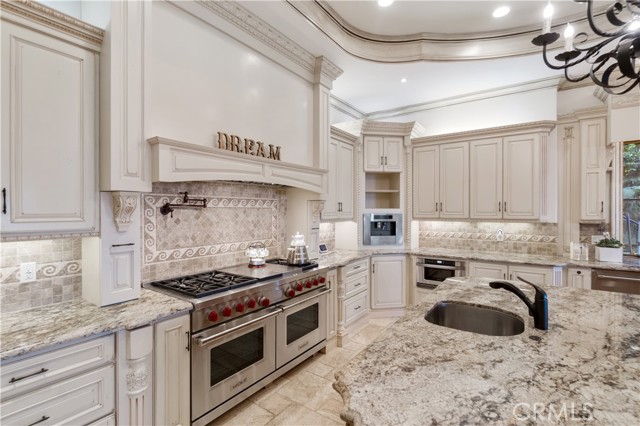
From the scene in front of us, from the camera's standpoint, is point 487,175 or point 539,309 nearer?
point 539,309

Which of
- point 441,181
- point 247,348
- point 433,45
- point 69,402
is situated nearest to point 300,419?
point 247,348

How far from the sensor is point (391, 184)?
15.5ft

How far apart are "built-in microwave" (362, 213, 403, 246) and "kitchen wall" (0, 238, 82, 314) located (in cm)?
332

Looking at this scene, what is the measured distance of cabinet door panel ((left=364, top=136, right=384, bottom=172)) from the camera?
14.5ft

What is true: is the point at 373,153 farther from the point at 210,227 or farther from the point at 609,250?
the point at 609,250

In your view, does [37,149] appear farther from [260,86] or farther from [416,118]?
[416,118]

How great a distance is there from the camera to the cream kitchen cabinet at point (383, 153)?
14.5 feet

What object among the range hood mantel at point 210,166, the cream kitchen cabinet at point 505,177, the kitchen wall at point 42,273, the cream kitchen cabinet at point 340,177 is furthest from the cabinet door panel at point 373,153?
the kitchen wall at point 42,273

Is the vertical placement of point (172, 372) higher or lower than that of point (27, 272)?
lower

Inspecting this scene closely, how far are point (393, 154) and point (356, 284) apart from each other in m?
2.00

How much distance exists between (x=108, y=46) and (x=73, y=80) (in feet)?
0.94

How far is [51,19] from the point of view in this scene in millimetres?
1617

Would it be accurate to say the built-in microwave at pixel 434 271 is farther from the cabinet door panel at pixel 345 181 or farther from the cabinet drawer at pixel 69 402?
the cabinet drawer at pixel 69 402

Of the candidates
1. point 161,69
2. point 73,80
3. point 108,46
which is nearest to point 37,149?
point 73,80
